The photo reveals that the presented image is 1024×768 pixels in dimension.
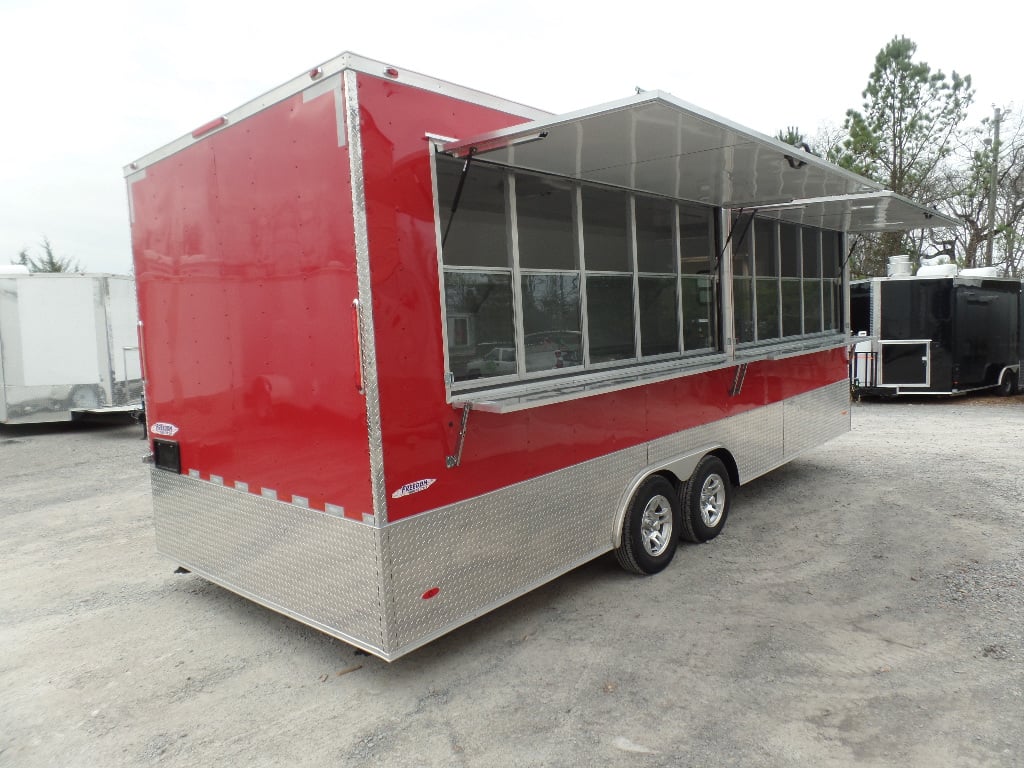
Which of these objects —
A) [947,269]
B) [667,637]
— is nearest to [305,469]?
[667,637]

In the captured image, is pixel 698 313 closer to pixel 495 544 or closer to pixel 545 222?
pixel 545 222

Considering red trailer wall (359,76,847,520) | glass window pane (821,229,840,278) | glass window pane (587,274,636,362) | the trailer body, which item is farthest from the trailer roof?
the trailer body

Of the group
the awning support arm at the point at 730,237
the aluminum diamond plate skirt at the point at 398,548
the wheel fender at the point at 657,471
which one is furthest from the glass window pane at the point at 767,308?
the aluminum diamond plate skirt at the point at 398,548

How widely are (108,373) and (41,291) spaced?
160 cm

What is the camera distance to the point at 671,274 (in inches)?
200

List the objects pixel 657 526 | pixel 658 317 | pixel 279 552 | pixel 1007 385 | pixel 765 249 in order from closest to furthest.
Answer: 1. pixel 279 552
2. pixel 657 526
3. pixel 658 317
4. pixel 765 249
5. pixel 1007 385

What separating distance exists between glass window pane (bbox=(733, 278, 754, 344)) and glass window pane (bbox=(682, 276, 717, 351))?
0.36 meters

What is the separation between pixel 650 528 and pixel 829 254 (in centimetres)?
479

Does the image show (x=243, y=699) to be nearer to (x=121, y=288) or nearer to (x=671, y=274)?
(x=671, y=274)

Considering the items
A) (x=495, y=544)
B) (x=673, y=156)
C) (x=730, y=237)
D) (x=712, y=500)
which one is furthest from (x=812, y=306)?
(x=495, y=544)

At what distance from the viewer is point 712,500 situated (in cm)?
543

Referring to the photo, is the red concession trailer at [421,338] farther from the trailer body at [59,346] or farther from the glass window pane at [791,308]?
the trailer body at [59,346]

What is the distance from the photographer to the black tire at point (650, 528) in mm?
4473

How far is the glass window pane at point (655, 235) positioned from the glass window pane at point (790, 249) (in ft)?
7.48
